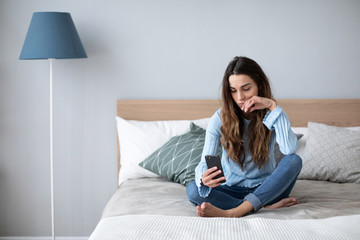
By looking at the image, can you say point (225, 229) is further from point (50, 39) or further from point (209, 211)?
point (50, 39)

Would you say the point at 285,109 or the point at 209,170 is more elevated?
the point at 285,109

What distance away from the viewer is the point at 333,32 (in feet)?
9.61

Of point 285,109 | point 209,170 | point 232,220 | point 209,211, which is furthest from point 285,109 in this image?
point 232,220

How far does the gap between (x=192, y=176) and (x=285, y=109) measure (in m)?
0.86

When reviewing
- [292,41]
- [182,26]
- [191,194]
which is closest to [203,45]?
[182,26]

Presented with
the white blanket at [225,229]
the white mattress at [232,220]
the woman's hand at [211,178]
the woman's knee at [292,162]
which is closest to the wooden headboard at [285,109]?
the white mattress at [232,220]

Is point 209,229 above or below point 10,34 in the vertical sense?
below

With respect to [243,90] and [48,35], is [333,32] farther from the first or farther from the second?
[48,35]

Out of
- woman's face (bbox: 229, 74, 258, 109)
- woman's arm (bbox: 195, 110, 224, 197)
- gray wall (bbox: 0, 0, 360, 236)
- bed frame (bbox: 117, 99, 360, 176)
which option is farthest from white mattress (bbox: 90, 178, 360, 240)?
gray wall (bbox: 0, 0, 360, 236)

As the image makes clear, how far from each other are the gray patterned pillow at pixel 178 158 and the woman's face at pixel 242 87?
539mm

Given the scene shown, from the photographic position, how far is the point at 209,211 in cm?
182

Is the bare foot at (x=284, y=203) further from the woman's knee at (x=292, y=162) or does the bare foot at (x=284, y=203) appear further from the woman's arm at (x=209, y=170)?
the woman's arm at (x=209, y=170)

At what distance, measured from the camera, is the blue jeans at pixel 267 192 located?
191 centimetres

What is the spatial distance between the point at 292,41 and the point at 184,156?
3.61 feet
